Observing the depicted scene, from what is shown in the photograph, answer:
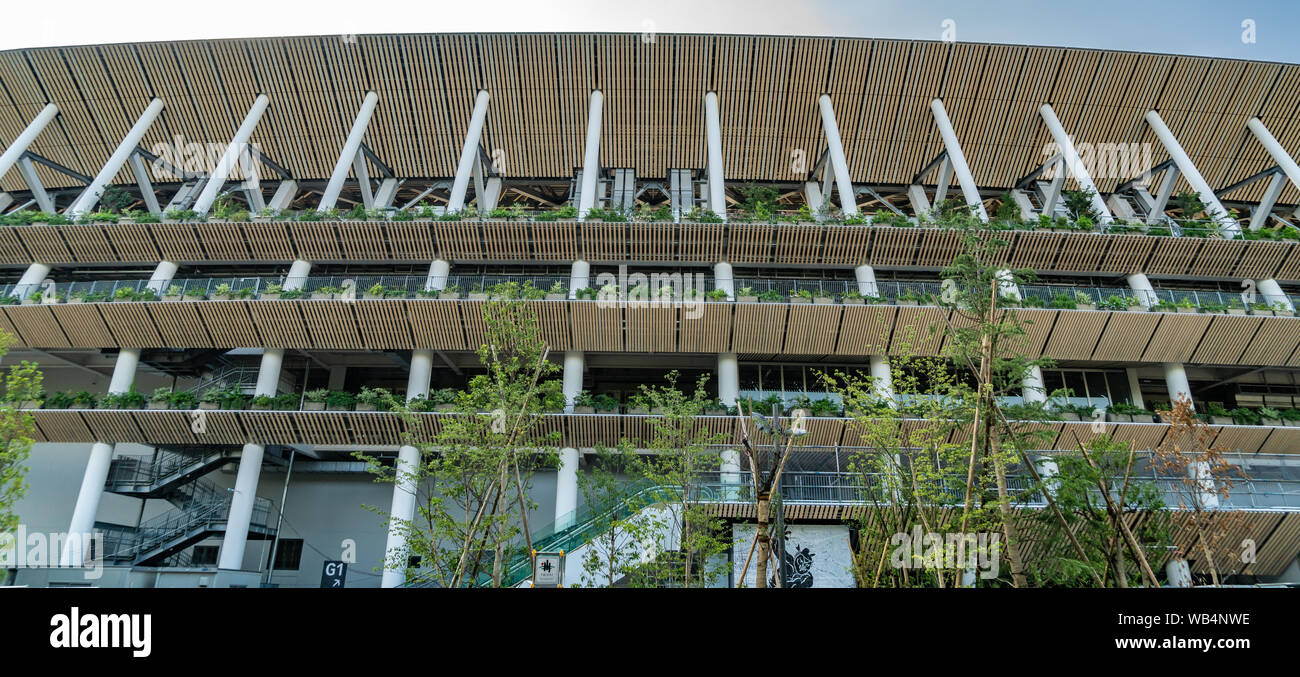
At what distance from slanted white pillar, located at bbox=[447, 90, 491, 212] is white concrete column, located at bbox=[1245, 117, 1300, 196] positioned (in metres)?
33.1

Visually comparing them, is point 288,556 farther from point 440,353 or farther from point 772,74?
point 772,74

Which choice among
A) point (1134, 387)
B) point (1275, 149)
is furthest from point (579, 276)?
point (1275, 149)

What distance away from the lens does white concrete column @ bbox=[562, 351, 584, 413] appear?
24.4 meters

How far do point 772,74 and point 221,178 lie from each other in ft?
75.2

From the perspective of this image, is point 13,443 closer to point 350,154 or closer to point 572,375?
point 572,375

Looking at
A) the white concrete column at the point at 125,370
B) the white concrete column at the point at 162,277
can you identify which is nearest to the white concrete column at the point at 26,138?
the white concrete column at the point at 162,277

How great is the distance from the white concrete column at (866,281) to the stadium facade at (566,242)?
7.3 inches

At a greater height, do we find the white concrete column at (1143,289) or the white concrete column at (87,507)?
the white concrete column at (1143,289)

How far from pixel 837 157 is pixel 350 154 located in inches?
774

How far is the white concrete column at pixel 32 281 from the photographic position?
25406 mm

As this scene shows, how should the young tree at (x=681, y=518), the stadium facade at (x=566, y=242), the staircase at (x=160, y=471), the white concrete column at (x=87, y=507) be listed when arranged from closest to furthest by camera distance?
1. the young tree at (x=681, y=518)
2. the white concrete column at (x=87, y=507)
3. the stadium facade at (x=566, y=242)
4. the staircase at (x=160, y=471)

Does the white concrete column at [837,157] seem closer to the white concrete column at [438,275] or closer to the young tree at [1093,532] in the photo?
the young tree at [1093,532]

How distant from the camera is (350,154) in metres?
27.5
